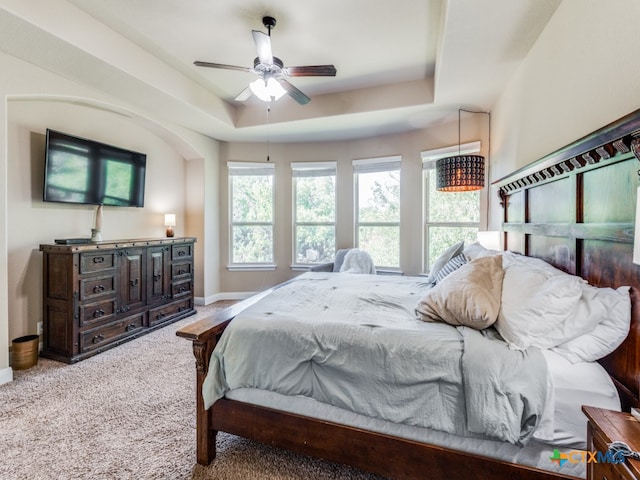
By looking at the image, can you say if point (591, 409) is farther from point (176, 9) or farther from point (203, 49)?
point (203, 49)

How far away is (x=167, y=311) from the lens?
3.92 meters

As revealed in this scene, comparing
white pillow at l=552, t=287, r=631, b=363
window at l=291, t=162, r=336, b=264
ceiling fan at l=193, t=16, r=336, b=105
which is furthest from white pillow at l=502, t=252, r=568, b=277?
window at l=291, t=162, r=336, b=264

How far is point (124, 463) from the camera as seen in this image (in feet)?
5.37

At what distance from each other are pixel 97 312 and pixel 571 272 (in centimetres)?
394

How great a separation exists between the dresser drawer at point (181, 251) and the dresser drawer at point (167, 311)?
0.63 meters

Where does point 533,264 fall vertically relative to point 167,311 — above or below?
above

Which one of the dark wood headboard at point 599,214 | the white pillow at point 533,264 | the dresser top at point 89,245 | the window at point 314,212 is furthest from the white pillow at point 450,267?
the dresser top at point 89,245

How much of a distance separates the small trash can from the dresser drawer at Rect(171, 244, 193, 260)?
1597 millimetres

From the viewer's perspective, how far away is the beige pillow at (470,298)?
4.93ft

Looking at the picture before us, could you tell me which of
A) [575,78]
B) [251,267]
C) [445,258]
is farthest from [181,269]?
[575,78]

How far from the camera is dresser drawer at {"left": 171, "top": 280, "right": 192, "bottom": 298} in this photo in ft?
13.2

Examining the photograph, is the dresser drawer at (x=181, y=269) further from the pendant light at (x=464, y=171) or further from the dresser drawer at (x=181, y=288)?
the pendant light at (x=464, y=171)

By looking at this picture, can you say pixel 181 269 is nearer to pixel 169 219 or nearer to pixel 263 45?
pixel 169 219

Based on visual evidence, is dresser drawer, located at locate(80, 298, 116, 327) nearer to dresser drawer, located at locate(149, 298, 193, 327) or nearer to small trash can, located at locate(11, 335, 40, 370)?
small trash can, located at locate(11, 335, 40, 370)
